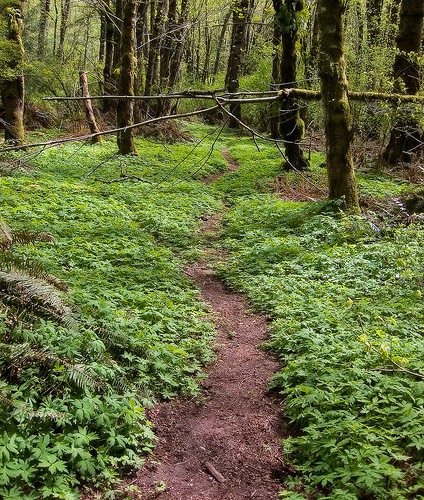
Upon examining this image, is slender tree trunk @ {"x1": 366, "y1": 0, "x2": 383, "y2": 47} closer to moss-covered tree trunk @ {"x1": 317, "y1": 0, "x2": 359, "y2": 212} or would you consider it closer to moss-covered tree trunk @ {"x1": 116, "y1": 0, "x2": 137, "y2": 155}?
moss-covered tree trunk @ {"x1": 116, "y1": 0, "x2": 137, "y2": 155}

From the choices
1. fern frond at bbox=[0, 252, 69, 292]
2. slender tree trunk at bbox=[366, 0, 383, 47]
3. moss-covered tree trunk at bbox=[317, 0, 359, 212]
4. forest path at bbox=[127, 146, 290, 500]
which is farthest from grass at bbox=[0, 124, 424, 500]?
slender tree trunk at bbox=[366, 0, 383, 47]

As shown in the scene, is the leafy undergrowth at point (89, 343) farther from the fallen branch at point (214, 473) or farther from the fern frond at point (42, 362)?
the fallen branch at point (214, 473)

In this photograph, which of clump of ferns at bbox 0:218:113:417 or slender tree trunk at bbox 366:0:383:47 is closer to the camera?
clump of ferns at bbox 0:218:113:417

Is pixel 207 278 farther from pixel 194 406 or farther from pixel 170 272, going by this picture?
pixel 194 406

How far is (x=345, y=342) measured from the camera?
457cm

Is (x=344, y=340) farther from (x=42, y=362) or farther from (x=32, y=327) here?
(x=32, y=327)

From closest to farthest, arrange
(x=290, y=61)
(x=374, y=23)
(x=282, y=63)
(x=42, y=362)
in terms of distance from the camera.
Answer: (x=42, y=362) < (x=290, y=61) < (x=282, y=63) < (x=374, y=23)

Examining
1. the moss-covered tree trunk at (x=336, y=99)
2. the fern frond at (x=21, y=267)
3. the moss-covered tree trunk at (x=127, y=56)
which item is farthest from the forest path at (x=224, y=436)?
the moss-covered tree trunk at (x=127, y=56)

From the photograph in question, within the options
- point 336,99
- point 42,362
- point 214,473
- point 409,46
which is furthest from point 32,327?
point 409,46

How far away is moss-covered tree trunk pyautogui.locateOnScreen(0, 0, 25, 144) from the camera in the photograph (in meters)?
12.2

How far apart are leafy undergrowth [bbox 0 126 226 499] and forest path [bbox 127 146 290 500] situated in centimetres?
20

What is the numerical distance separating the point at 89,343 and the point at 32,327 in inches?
20.4

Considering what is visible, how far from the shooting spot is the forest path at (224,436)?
10.7 feet

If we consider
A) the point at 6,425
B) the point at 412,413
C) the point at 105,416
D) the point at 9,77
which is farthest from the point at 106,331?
the point at 9,77
